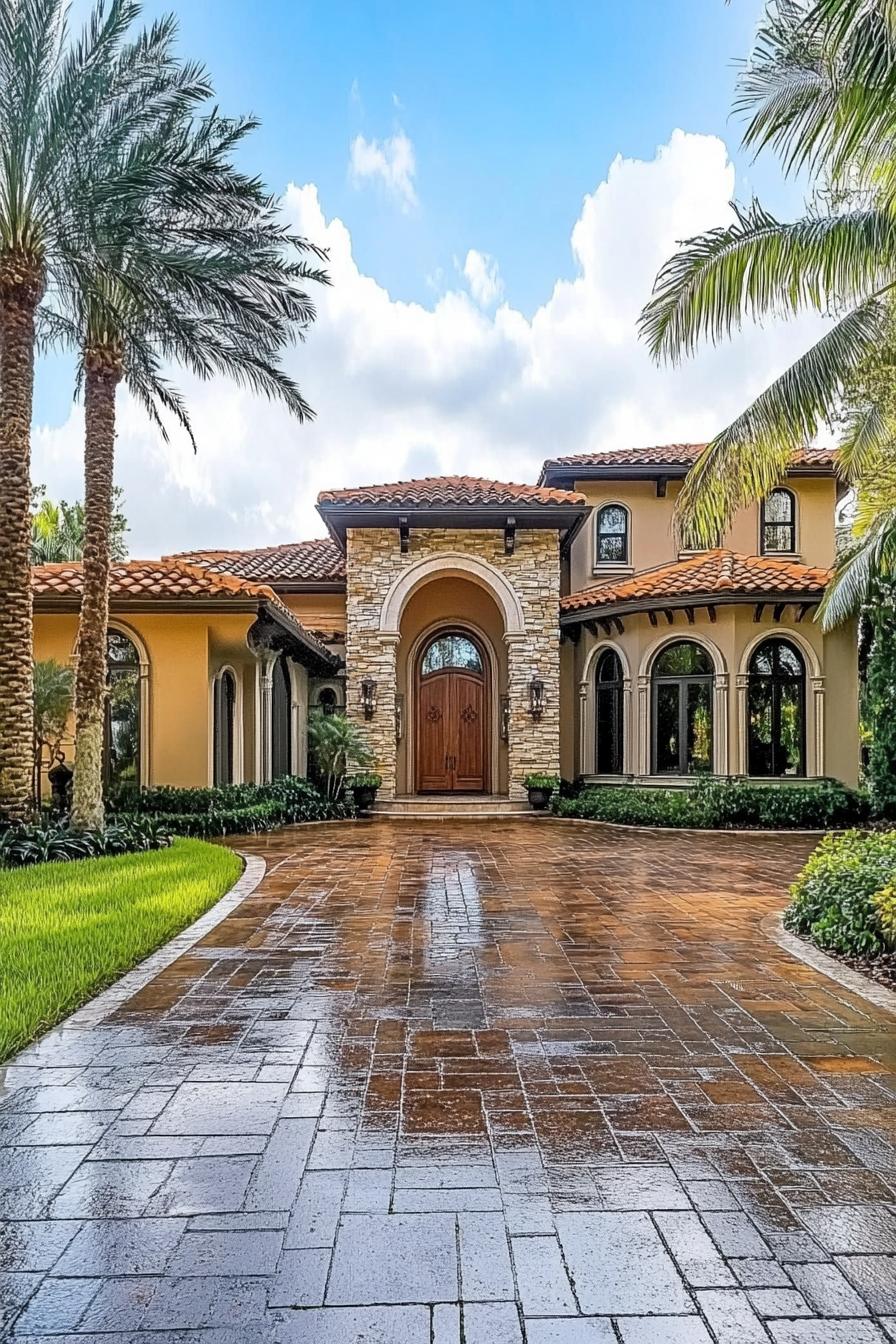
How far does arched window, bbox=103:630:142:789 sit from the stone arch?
17.8ft

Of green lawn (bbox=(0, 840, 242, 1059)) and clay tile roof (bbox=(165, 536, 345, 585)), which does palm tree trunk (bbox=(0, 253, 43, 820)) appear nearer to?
green lawn (bbox=(0, 840, 242, 1059))

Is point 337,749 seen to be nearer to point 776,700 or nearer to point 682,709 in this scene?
point 682,709

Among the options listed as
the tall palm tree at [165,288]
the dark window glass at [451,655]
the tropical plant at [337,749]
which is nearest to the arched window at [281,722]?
the tropical plant at [337,749]

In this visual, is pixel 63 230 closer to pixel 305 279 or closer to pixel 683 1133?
pixel 305 279

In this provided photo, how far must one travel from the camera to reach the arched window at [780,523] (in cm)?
2097

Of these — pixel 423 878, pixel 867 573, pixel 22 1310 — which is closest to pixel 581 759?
pixel 867 573

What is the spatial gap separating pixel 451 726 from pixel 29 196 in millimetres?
13293

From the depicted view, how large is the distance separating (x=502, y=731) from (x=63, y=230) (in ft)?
41.7

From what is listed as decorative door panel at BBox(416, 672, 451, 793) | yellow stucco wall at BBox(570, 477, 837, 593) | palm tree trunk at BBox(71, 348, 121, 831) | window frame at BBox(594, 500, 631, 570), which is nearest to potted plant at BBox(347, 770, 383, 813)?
decorative door panel at BBox(416, 672, 451, 793)

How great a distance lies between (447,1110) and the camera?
3.80 meters

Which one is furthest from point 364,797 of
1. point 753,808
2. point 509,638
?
point 753,808

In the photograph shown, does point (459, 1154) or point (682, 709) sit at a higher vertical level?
point (682, 709)

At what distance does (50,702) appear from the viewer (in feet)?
41.4

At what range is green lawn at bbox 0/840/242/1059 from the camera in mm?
5156
